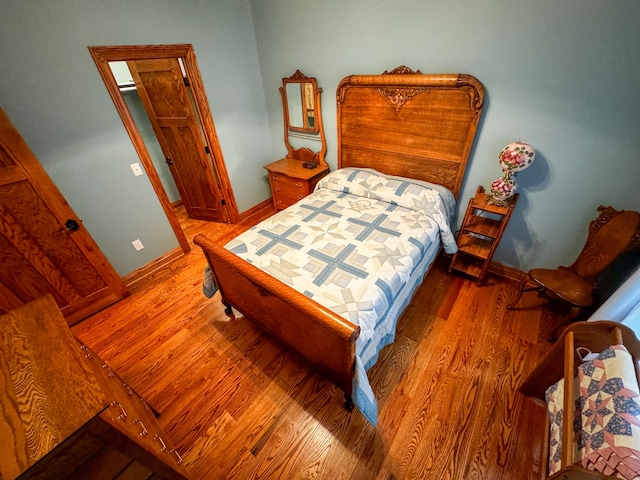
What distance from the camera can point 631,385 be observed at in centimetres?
91

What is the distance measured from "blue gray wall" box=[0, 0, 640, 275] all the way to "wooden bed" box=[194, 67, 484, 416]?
12 centimetres

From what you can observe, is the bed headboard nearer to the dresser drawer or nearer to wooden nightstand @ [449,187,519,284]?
wooden nightstand @ [449,187,519,284]

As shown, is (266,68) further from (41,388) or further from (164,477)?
(164,477)

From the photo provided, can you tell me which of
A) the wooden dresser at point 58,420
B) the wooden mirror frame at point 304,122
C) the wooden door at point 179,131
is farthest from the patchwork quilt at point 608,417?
the wooden door at point 179,131

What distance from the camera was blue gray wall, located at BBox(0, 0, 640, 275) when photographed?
149cm

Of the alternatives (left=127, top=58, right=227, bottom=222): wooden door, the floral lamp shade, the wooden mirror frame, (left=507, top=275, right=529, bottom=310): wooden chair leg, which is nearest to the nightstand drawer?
the wooden mirror frame

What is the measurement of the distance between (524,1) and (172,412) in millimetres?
3368

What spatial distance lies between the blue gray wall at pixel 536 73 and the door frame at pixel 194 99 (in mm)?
1130

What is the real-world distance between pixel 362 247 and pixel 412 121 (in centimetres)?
130

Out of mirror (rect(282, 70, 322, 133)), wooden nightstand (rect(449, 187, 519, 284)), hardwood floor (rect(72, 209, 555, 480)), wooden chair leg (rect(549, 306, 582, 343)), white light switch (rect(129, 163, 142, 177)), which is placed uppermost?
mirror (rect(282, 70, 322, 133))

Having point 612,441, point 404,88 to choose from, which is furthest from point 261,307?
point 404,88

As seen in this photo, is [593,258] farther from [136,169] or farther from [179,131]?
[179,131]

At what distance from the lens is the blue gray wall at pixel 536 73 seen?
1.44 meters

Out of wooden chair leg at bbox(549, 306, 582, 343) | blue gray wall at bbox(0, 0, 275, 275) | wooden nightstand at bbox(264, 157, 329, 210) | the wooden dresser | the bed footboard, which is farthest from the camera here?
wooden nightstand at bbox(264, 157, 329, 210)
